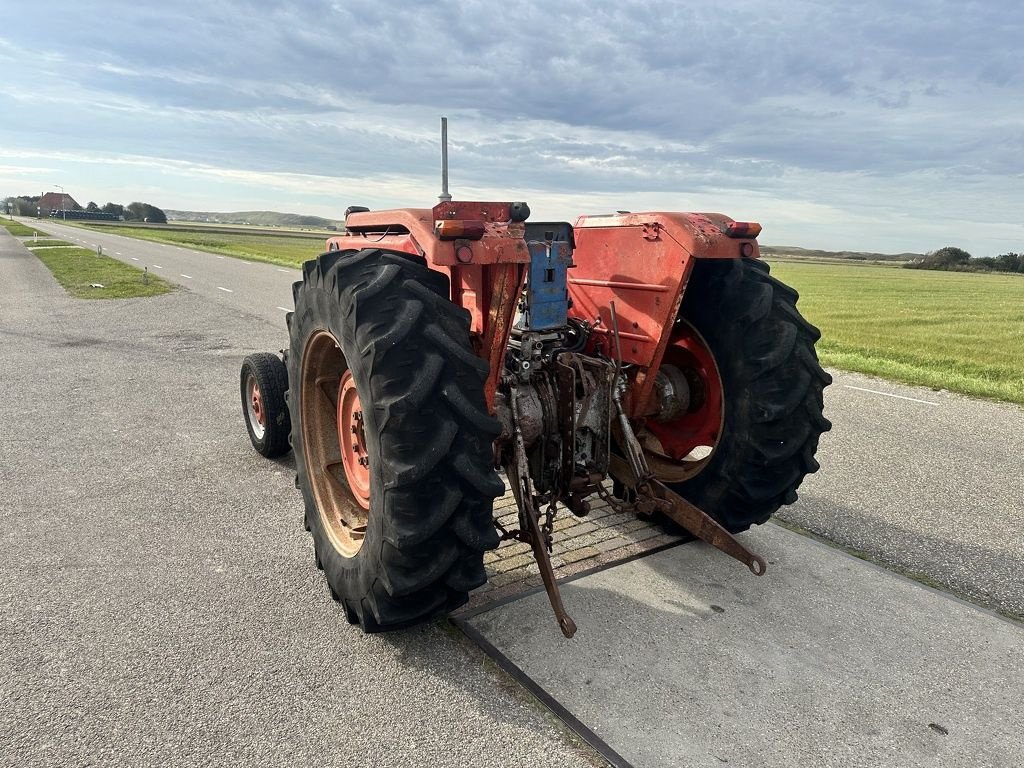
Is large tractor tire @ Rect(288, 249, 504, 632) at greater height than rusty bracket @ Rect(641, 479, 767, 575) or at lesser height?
greater

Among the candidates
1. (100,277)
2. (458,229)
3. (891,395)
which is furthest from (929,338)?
(100,277)

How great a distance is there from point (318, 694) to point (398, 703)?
31 centimetres

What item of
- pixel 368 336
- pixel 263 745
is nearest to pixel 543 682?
pixel 263 745

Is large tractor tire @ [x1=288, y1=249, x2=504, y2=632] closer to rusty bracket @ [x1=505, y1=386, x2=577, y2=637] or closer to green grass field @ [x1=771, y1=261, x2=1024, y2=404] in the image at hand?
rusty bracket @ [x1=505, y1=386, x2=577, y2=637]

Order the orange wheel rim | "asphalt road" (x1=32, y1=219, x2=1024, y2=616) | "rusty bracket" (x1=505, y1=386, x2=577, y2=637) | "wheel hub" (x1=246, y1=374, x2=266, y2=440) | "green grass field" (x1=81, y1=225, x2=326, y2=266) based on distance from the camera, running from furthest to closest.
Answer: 1. "green grass field" (x1=81, y1=225, x2=326, y2=266)
2. "wheel hub" (x1=246, y1=374, x2=266, y2=440)
3. "asphalt road" (x1=32, y1=219, x2=1024, y2=616)
4. the orange wheel rim
5. "rusty bracket" (x1=505, y1=386, x2=577, y2=637)

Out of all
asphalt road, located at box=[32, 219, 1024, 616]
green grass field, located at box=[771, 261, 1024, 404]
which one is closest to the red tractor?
asphalt road, located at box=[32, 219, 1024, 616]

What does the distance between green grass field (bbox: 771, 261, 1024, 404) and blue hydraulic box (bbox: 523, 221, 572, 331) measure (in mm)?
6850

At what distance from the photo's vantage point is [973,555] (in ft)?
13.0

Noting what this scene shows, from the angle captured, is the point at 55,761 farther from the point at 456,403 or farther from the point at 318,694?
the point at 456,403

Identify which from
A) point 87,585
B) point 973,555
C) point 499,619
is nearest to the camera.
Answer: point 499,619

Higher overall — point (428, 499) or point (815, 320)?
point (428, 499)

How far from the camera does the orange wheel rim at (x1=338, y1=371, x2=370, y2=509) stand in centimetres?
316

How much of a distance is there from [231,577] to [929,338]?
13.7 metres

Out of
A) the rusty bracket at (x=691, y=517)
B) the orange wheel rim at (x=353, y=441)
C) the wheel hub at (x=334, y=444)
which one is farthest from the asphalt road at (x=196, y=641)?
the rusty bracket at (x=691, y=517)
